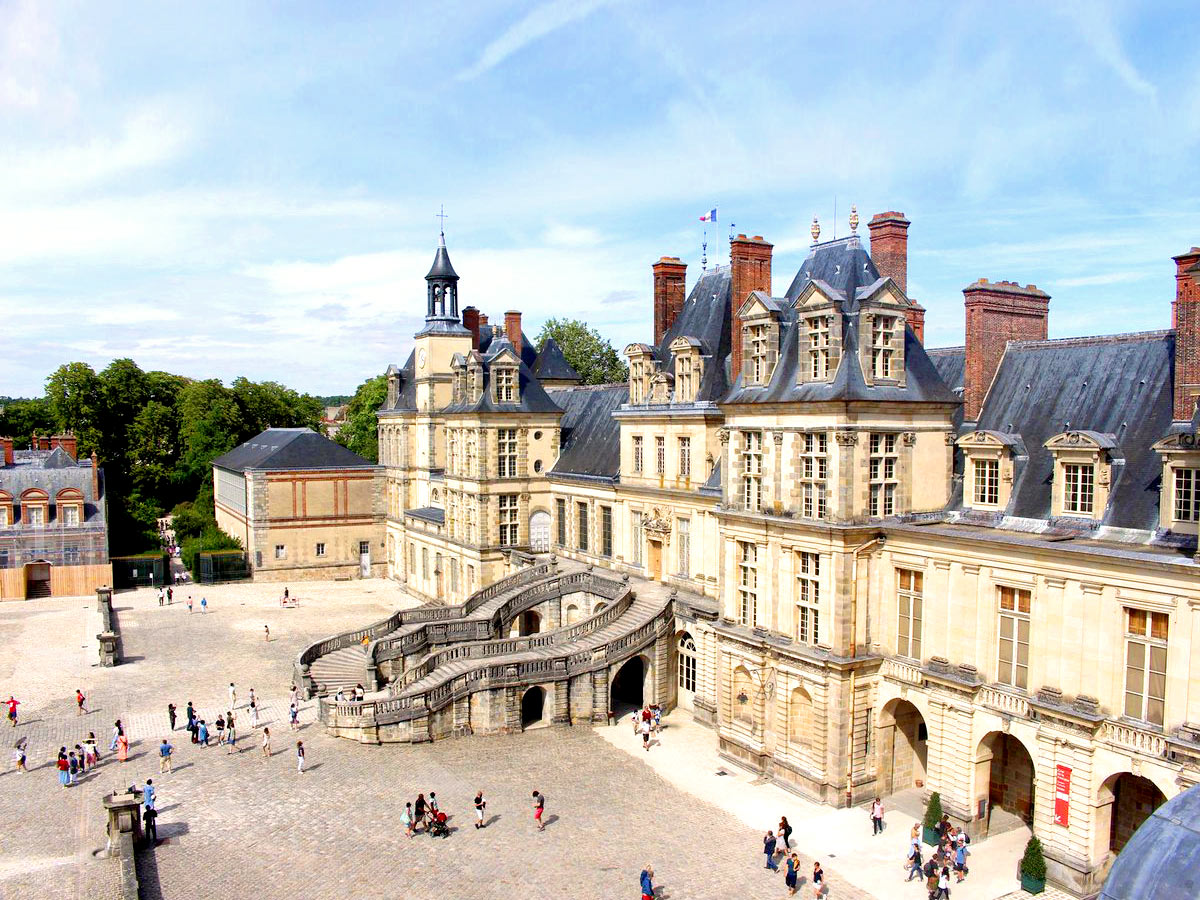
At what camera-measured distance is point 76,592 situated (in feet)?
187

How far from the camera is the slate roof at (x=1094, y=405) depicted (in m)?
22.0

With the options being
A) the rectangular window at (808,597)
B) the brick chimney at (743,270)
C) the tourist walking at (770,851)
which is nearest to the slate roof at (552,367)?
the brick chimney at (743,270)

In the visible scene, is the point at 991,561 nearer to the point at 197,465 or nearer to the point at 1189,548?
the point at 1189,548

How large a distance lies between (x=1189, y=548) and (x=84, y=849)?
1056 inches

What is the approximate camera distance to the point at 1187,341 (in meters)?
21.4

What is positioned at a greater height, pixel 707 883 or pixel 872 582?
pixel 872 582

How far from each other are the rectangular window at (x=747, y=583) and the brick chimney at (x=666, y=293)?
1537 cm

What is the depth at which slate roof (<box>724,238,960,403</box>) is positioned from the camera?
84.4 ft

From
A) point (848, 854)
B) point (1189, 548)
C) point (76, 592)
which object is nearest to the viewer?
point (1189, 548)

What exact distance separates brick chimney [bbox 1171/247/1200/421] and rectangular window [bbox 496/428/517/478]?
1232 inches

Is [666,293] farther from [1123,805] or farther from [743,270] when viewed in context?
[1123,805]

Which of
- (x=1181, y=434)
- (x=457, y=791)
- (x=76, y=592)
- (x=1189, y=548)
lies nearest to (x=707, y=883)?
(x=457, y=791)

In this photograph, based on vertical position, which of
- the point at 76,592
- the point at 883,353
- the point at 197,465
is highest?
the point at 883,353

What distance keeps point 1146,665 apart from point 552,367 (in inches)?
1552
